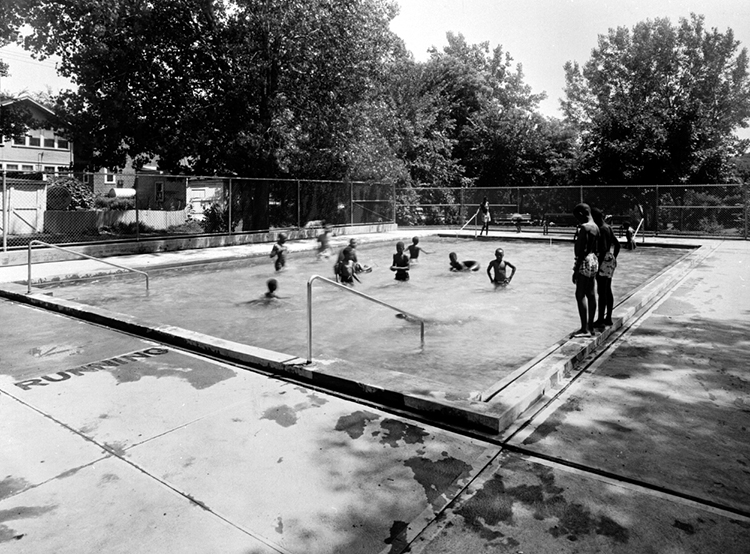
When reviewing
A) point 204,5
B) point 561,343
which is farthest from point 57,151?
point 561,343

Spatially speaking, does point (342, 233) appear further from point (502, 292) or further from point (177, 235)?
point (502, 292)

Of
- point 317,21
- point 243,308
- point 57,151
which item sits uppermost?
point 317,21

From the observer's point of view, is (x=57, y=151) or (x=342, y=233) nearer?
(x=342, y=233)

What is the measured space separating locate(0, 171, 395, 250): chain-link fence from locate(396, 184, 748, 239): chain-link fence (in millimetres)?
5929

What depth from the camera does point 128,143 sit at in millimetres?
23047

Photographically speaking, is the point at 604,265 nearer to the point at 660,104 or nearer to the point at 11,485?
the point at 11,485

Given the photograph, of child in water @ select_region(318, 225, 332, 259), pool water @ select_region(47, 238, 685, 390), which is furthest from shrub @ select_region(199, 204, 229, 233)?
child in water @ select_region(318, 225, 332, 259)

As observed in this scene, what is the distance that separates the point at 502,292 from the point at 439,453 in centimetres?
931

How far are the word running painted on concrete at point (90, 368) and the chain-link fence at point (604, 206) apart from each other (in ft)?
74.2

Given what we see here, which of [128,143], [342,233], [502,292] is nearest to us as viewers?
[502,292]

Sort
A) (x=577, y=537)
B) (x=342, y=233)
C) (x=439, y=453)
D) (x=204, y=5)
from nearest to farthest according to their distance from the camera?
(x=577, y=537) < (x=439, y=453) < (x=204, y=5) < (x=342, y=233)

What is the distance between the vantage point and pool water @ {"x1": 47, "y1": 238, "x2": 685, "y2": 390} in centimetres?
783

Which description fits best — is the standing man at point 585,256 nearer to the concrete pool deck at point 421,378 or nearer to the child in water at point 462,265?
the concrete pool deck at point 421,378

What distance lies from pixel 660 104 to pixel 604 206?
12.1 m
